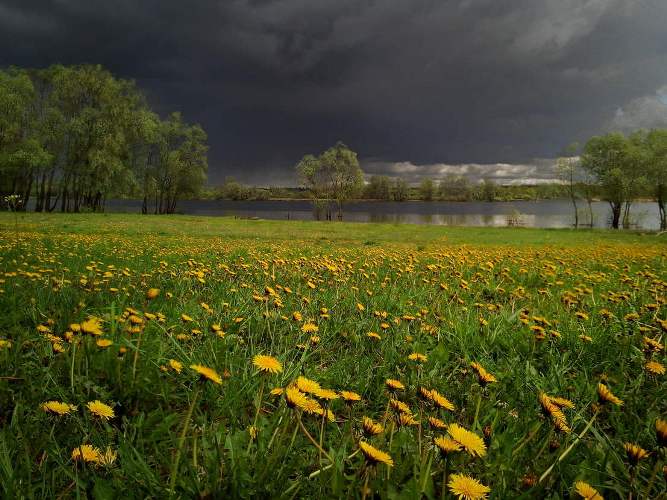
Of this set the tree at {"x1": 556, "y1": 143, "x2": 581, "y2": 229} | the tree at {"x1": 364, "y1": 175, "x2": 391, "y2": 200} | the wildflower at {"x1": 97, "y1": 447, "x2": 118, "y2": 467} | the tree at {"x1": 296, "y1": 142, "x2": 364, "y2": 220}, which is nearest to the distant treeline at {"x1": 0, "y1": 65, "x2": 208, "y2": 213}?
the tree at {"x1": 296, "y1": 142, "x2": 364, "y2": 220}

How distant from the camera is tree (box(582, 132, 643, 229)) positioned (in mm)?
51062

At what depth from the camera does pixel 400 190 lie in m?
185

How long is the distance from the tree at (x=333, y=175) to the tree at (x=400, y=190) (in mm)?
110417

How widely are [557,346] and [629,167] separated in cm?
6354

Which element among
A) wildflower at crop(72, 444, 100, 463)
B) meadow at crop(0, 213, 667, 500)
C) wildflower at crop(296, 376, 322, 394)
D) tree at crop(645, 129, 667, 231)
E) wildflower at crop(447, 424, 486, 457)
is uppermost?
tree at crop(645, 129, 667, 231)

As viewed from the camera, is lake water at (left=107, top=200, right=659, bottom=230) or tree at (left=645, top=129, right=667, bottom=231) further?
lake water at (left=107, top=200, right=659, bottom=230)

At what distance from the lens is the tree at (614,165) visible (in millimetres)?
51062

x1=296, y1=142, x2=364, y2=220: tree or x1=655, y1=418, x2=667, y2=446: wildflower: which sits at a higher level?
x1=296, y1=142, x2=364, y2=220: tree

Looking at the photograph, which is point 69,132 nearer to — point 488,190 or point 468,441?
point 468,441

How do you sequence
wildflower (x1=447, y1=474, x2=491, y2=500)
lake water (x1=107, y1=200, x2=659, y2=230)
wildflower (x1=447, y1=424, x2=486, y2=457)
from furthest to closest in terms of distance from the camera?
lake water (x1=107, y1=200, x2=659, y2=230)
wildflower (x1=447, y1=424, x2=486, y2=457)
wildflower (x1=447, y1=474, x2=491, y2=500)

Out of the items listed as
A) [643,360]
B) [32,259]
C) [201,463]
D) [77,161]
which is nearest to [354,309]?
[643,360]

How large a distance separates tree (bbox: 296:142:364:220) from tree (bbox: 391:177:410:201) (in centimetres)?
11042

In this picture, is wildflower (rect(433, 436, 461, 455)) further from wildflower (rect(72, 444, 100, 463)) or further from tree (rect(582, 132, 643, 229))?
tree (rect(582, 132, 643, 229))

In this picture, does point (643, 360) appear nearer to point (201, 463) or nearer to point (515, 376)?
point (515, 376)
